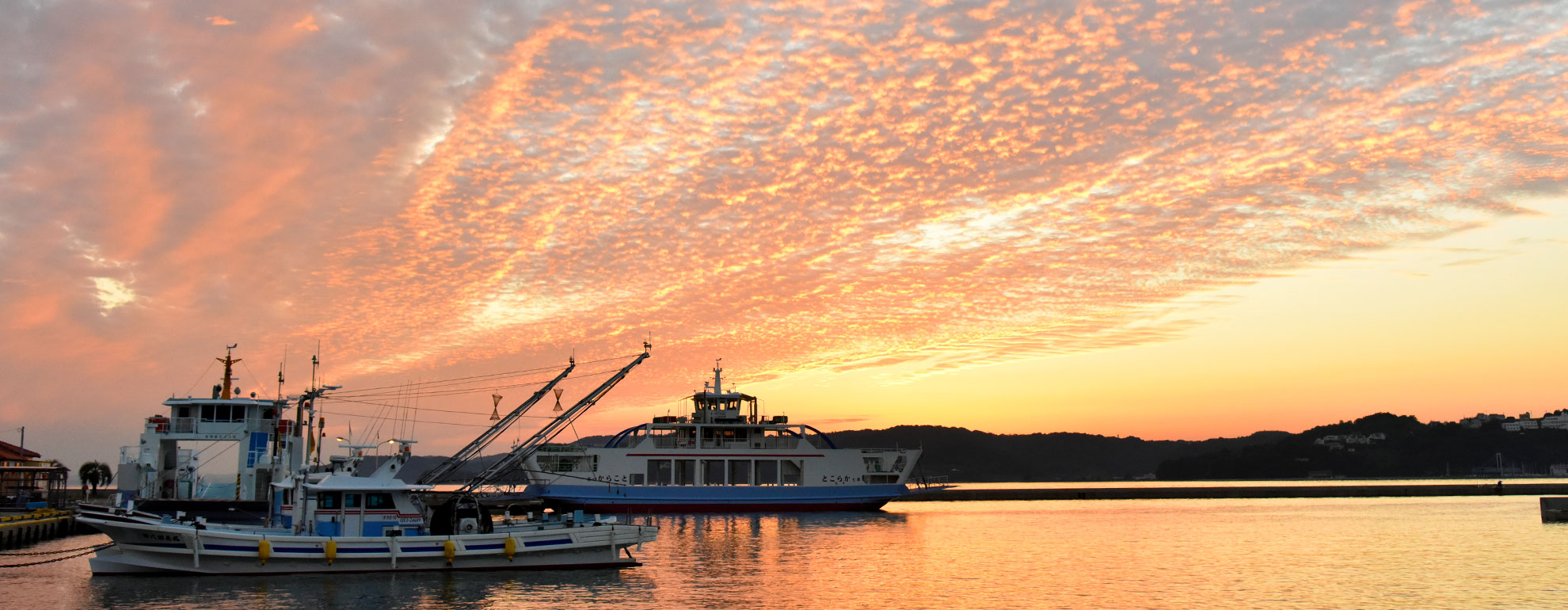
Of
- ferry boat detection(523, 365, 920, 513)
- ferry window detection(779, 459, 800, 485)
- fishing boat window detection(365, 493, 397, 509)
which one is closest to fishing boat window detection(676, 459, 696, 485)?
ferry boat detection(523, 365, 920, 513)

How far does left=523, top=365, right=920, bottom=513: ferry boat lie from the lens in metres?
70.2

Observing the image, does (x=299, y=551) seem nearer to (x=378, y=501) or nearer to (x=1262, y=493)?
(x=378, y=501)

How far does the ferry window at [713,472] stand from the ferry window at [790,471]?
13.9ft

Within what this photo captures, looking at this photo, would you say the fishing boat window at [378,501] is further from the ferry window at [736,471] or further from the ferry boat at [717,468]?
the ferry window at [736,471]

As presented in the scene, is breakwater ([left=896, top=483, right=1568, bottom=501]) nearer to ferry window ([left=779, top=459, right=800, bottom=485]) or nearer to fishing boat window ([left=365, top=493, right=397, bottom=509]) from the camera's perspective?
ferry window ([left=779, top=459, right=800, bottom=485])

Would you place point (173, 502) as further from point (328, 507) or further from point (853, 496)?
point (853, 496)

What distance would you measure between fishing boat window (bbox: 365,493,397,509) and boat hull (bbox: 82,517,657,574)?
1188mm

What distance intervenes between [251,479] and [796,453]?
122 feet

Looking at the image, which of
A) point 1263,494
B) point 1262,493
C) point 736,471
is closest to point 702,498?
point 736,471

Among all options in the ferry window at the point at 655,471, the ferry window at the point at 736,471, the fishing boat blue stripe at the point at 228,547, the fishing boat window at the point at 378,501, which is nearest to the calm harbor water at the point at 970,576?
the fishing boat blue stripe at the point at 228,547

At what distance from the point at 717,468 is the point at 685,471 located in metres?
3.36

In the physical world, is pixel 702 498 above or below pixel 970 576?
above

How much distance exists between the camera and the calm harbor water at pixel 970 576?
28.9 m

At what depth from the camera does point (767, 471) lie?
74.9 meters
